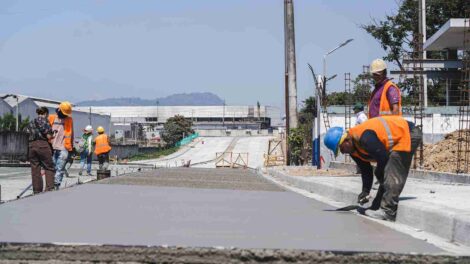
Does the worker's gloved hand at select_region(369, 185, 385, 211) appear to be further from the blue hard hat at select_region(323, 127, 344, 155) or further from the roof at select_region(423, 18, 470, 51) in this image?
the roof at select_region(423, 18, 470, 51)

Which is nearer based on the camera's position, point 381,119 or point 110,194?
point 381,119

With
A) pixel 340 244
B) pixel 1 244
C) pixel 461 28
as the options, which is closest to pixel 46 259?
pixel 1 244

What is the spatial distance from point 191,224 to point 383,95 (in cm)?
290

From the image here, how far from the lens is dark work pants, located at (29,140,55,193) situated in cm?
1048

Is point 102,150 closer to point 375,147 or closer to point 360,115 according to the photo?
point 360,115

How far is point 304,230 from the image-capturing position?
5.59m

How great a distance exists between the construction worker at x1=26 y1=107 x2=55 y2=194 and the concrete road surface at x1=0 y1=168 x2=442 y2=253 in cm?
198

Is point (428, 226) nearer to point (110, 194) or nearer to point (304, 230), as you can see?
point (304, 230)

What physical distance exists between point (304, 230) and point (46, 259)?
2.33 metres

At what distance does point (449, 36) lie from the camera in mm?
27000

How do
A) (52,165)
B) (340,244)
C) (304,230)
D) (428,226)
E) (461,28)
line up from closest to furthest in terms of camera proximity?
(340,244), (304,230), (428,226), (52,165), (461,28)

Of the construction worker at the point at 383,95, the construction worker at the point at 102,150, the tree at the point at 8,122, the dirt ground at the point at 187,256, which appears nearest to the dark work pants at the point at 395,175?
the construction worker at the point at 383,95

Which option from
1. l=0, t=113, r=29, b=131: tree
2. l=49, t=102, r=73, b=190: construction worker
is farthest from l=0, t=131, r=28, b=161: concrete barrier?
l=0, t=113, r=29, b=131: tree

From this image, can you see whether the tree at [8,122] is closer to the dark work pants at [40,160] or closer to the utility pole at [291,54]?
the utility pole at [291,54]
